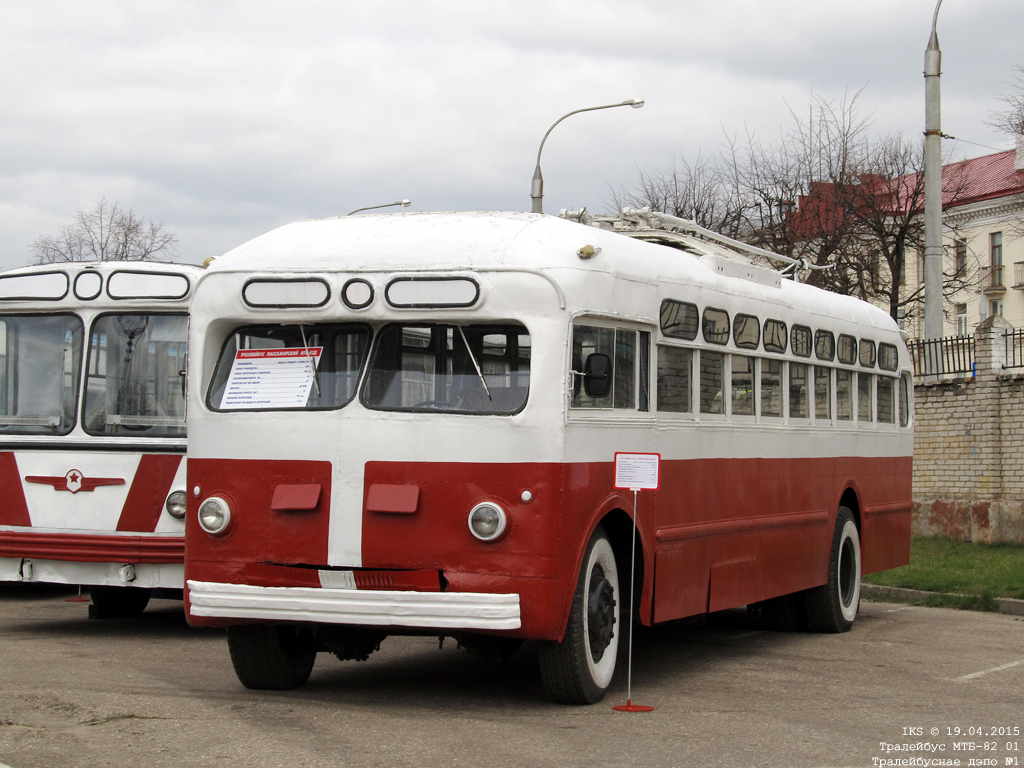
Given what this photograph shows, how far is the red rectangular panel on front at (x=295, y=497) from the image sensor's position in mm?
8227

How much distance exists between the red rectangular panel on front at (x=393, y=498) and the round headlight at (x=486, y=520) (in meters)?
0.33

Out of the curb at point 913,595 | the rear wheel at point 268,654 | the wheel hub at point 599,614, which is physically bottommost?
the curb at point 913,595

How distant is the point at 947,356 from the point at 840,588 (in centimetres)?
1459

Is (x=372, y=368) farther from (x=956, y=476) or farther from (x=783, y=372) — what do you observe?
(x=956, y=476)

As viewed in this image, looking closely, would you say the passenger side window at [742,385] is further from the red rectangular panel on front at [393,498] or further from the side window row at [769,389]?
the red rectangular panel on front at [393,498]

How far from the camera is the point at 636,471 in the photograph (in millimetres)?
8680

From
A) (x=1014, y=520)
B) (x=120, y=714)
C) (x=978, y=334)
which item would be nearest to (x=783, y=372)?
(x=120, y=714)

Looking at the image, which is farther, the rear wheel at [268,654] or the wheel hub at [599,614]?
the rear wheel at [268,654]

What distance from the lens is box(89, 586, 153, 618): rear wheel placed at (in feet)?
43.1

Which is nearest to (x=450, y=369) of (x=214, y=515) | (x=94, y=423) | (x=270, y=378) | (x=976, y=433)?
(x=270, y=378)

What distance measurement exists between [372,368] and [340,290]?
480mm

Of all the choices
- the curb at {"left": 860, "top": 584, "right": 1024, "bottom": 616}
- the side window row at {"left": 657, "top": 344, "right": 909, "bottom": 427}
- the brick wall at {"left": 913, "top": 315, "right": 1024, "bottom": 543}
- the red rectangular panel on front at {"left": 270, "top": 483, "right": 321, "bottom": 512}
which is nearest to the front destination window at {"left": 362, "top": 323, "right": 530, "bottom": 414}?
the red rectangular panel on front at {"left": 270, "top": 483, "right": 321, "bottom": 512}

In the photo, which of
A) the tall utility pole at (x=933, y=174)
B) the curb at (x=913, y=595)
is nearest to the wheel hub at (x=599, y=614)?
the curb at (x=913, y=595)

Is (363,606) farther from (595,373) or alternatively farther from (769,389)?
(769,389)
